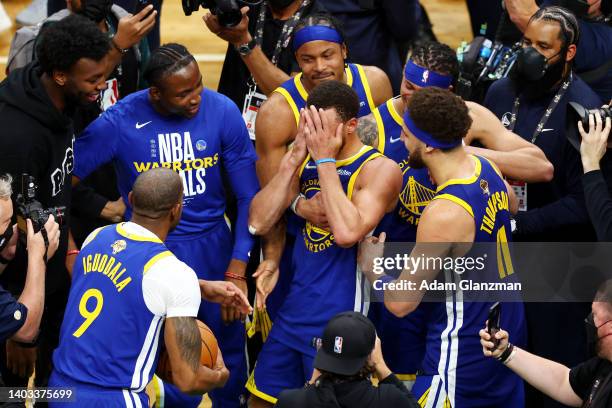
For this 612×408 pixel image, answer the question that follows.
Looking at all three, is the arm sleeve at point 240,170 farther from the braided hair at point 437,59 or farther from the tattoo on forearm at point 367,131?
the braided hair at point 437,59

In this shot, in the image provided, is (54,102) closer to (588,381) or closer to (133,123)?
(133,123)

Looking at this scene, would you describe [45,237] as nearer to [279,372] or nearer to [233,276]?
[233,276]

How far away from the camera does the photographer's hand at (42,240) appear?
15.7 feet

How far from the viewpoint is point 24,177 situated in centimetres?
498

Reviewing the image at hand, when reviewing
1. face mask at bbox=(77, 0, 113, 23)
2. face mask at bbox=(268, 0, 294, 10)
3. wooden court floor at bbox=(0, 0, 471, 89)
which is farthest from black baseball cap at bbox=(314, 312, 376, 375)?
wooden court floor at bbox=(0, 0, 471, 89)

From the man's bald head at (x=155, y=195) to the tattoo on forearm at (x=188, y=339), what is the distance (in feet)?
1.63

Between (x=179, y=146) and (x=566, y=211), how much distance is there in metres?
2.08

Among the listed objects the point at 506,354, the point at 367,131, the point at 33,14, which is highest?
the point at 367,131

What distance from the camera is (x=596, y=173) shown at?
210 inches

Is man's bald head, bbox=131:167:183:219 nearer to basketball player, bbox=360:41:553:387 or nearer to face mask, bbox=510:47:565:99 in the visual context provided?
basketball player, bbox=360:41:553:387

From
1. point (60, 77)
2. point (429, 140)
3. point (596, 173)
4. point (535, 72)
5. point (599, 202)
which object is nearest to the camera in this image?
point (429, 140)

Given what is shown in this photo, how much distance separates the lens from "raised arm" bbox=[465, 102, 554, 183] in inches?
215

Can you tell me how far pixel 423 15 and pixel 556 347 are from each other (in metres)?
4.84

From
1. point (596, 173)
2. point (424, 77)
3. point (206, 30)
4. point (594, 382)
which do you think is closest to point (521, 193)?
point (596, 173)
